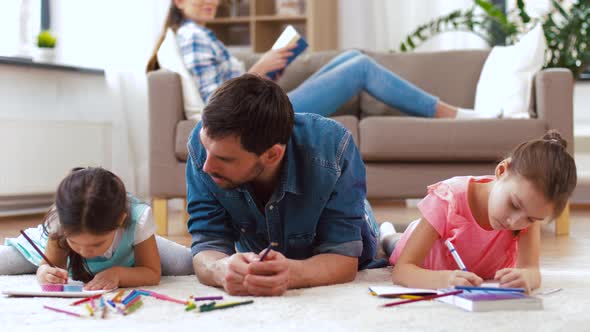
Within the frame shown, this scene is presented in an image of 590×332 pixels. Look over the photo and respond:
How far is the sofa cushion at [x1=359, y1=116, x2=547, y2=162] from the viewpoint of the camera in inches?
113

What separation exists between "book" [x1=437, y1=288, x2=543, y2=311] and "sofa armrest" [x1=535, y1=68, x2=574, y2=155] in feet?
5.53

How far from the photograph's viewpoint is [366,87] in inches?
123

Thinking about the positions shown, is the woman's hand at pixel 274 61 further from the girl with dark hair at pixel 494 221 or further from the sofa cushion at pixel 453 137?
the girl with dark hair at pixel 494 221

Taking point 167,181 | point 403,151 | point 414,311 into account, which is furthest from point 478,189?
point 167,181

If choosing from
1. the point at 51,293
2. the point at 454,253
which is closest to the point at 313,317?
the point at 454,253

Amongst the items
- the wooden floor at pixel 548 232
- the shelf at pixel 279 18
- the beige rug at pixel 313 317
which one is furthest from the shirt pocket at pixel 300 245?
the shelf at pixel 279 18

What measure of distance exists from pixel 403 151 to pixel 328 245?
135cm

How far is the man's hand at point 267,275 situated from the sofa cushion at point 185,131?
1.54 meters

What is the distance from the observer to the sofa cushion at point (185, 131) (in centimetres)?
294

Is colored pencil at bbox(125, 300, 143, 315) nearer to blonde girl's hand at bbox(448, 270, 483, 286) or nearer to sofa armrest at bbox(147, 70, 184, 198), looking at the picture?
blonde girl's hand at bbox(448, 270, 483, 286)

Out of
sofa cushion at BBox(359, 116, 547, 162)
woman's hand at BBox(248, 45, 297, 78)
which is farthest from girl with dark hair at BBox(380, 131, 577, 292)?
woman's hand at BBox(248, 45, 297, 78)

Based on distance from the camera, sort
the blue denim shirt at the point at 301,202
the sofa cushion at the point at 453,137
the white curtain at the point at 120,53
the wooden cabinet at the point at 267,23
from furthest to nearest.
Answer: the wooden cabinet at the point at 267,23, the white curtain at the point at 120,53, the sofa cushion at the point at 453,137, the blue denim shirt at the point at 301,202

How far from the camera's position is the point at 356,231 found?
1609 mm

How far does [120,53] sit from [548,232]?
2.31m
